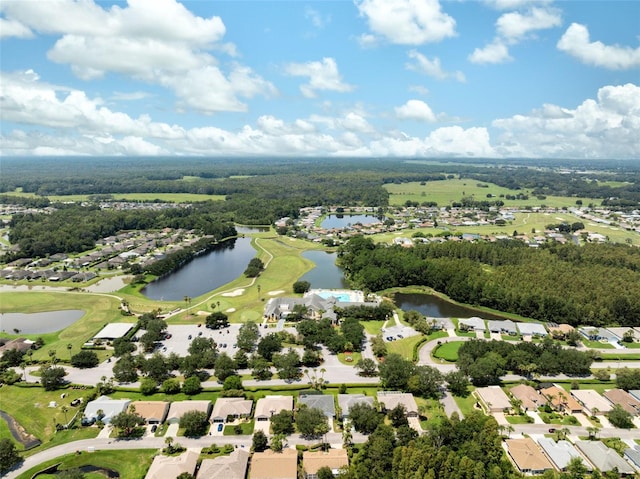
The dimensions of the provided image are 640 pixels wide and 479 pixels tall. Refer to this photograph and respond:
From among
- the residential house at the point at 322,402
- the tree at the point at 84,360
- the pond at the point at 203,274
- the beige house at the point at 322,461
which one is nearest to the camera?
the beige house at the point at 322,461

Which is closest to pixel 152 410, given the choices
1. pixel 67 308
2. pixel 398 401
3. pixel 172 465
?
pixel 172 465

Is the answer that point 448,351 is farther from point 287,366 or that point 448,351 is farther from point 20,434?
point 20,434

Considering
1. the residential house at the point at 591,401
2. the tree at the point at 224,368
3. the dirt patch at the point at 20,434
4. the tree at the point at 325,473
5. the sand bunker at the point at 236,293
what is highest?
the tree at the point at 224,368

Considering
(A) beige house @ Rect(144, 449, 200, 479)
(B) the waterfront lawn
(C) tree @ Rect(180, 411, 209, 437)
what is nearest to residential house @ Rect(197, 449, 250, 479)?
(A) beige house @ Rect(144, 449, 200, 479)

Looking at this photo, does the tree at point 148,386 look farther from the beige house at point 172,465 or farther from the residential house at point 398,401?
the residential house at point 398,401

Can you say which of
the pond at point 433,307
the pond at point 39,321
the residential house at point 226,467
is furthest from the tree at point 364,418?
the pond at point 39,321

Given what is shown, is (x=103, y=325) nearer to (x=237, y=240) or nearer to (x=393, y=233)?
(x=237, y=240)
